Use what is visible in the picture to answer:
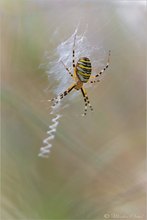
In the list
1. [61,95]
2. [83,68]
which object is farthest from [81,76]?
[61,95]

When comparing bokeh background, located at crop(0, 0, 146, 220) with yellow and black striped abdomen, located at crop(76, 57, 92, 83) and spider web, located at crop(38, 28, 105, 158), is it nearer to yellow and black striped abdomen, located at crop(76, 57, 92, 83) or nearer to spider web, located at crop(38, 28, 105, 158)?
spider web, located at crop(38, 28, 105, 158)

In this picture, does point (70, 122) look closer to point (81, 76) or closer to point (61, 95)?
point (61, 95)

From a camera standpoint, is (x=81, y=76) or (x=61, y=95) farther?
(x=61, y=95)

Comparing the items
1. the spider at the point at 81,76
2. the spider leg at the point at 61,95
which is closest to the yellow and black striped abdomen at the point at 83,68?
the spider at the point at 81,76

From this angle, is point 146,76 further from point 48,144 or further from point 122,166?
point 48,144

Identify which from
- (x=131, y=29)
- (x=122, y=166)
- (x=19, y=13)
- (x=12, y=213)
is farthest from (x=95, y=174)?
(x=19, y=13)

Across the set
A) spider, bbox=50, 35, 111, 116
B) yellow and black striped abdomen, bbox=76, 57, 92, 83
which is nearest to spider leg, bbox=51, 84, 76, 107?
spider, bbox=50, 35, 111, 116
